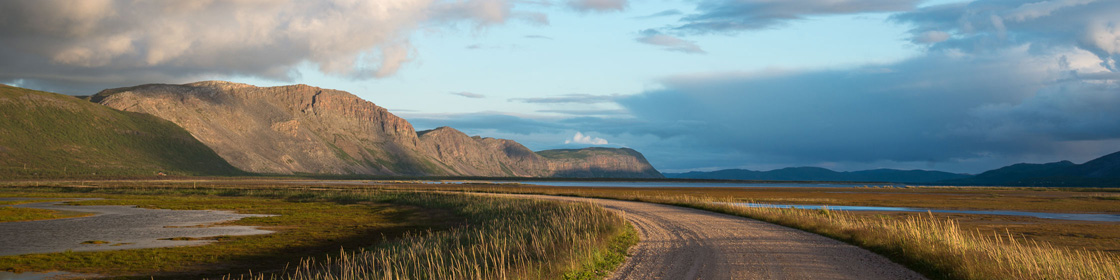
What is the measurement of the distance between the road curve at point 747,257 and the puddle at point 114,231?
20.0 m

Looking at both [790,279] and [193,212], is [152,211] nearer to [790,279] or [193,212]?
[193,212]

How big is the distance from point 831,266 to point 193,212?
46.0 m

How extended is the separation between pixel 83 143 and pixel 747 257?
19495 centimetres

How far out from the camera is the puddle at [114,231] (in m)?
27.4

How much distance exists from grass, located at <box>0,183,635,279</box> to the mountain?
13627 centimetres

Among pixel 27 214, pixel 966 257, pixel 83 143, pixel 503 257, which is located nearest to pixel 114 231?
pixel 27 214

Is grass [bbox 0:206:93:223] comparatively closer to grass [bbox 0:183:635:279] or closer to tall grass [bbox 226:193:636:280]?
grass [bbox 0:183:635:279]

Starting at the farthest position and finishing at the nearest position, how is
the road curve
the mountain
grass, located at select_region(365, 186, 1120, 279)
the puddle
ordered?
the mountain → the puddle → the road curve → grass, located at select_region(365, 186, 1120, 279)

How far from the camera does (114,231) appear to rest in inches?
1307

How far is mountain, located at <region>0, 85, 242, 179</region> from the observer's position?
14750 cm

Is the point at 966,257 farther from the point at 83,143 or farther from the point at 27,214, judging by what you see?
the point at 83,143

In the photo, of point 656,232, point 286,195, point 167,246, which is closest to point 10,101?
point 286,195

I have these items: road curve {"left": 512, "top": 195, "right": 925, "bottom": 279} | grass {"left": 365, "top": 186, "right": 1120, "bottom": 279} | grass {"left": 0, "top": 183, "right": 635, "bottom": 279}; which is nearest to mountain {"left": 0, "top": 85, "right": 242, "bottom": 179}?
grass {"left": 0, "top": 183, "right": 635, "bottom": 279}

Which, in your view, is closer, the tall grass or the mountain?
the tall grass
